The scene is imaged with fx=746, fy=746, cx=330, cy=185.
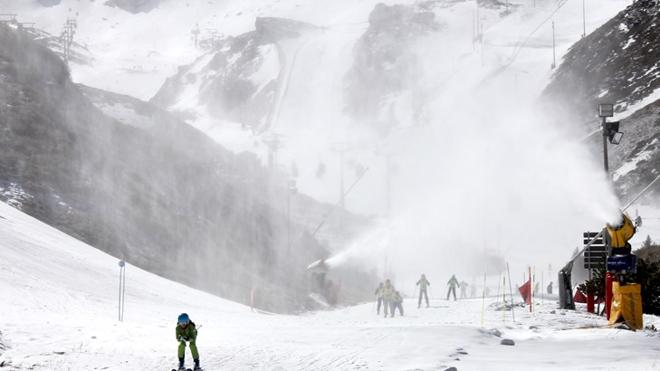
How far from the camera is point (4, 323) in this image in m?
16.9

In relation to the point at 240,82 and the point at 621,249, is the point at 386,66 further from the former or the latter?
the point at 621,249

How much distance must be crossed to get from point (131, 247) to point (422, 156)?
266 ft

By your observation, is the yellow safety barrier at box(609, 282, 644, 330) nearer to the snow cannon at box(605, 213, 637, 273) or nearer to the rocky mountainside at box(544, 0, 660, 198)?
the snow cannon at box(605, 213, 637, 273)

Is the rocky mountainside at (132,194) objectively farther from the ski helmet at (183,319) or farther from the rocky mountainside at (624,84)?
the rocky mountainside at (624,84)

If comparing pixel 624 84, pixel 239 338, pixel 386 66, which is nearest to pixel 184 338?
pixel 239 338

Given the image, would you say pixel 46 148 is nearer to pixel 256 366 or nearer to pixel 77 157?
pixel 77 157

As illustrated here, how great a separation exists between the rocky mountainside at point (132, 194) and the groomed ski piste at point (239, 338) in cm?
1415

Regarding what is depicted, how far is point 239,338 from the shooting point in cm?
1777

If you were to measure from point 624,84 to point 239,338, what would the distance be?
9122cm

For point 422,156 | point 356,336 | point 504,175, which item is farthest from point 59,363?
point 422,156

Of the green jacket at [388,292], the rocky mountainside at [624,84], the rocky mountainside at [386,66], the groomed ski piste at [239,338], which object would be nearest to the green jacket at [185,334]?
the groomed ski piste at [239,338]

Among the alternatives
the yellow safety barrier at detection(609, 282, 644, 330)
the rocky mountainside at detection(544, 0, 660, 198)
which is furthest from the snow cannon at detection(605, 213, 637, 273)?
the rocky mountainside at detection(544, 0, 660, 198)

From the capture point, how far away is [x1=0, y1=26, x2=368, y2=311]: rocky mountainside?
40.9 metres

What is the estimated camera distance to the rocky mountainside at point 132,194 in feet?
134
